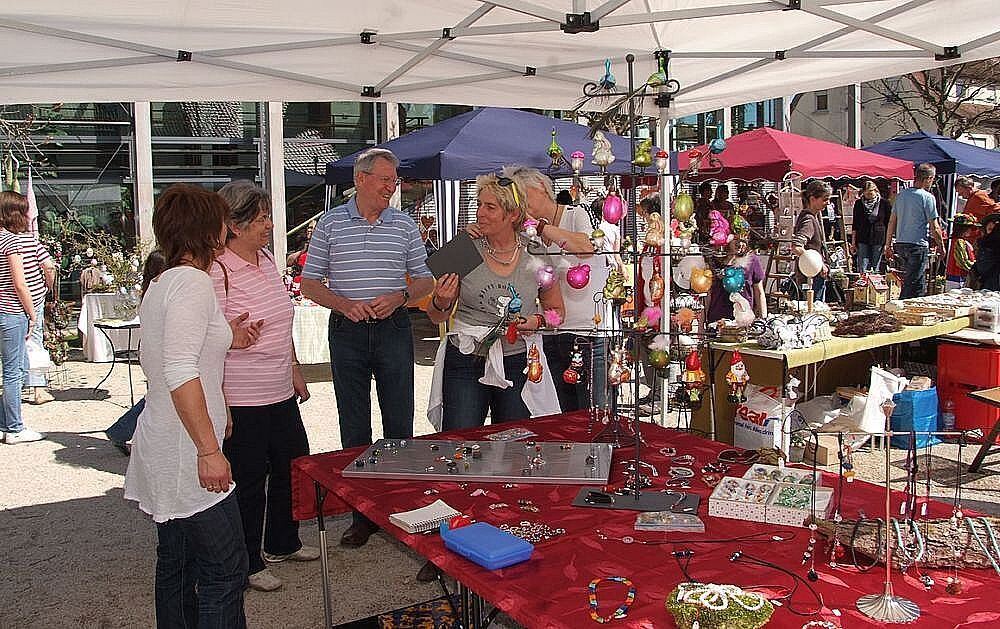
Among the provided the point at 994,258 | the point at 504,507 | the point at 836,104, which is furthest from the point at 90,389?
the point at 836,104

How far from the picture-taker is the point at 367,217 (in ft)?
12.0

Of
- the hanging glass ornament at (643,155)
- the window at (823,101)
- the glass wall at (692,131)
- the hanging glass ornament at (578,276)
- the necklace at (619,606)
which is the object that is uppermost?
the window at (823,101)

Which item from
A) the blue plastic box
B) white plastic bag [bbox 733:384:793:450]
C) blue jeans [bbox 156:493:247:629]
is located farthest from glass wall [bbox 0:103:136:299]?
the blue plastic box

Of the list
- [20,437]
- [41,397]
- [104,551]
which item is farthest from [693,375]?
[41,397]

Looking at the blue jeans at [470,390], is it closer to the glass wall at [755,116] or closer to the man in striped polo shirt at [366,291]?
the man in striped polo shirt at [366,291]

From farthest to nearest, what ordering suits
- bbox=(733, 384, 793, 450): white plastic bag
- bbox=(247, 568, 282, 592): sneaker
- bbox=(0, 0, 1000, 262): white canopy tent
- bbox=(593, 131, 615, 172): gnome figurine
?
bbox=(733, 384, 793, 450): white plastic bag, bbox=(0, 0, 1000, 262): white canopy tent, bbox=(247, 568, 282, 592): sneaker, bbox=(593, 131, 615, 172): gnome figurine

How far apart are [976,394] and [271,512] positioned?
328 centimetres

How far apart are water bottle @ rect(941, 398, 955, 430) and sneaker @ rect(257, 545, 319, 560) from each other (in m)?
3.66

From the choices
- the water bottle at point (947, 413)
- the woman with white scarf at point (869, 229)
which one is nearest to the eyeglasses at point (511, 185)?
the water bottle at point (947, 413)

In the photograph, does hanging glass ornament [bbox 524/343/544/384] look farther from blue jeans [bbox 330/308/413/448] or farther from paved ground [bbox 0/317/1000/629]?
paved ground [bbox 0/317/1000/629]

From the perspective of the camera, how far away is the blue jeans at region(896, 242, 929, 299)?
9547 millimetres

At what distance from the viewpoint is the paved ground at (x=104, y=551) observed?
10.6 feet

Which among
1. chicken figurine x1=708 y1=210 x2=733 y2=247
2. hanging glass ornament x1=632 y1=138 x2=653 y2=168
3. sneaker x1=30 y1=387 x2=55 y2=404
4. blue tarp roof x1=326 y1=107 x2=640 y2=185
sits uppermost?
blue tarp roof x1=326 y1=107 x2=640 y2=185

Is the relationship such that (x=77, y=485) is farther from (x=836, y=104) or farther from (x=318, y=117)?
(x=836, y=104)
